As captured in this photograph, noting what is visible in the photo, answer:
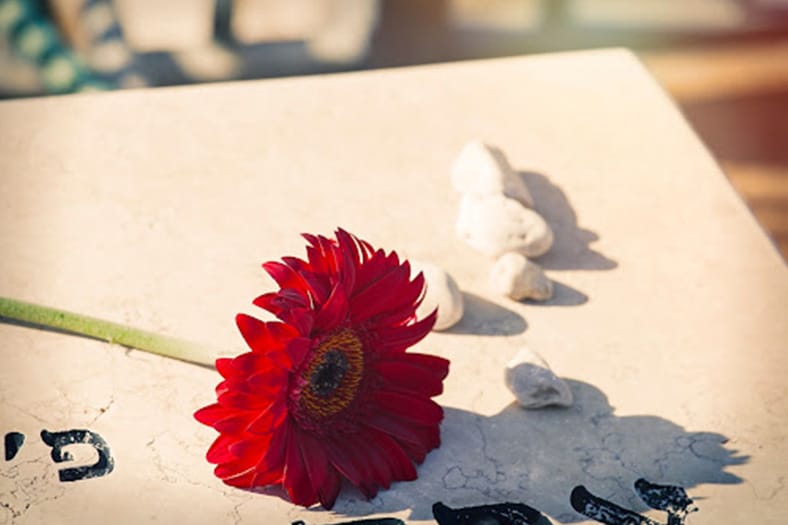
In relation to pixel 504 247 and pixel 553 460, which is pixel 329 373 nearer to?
pixel 553 460

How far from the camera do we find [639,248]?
1307 mm

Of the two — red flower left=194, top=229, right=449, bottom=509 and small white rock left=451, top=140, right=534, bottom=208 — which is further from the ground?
small white rock left=451, top=140, right=534, bottom=208

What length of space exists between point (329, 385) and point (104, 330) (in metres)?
0.26

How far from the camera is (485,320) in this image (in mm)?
1205

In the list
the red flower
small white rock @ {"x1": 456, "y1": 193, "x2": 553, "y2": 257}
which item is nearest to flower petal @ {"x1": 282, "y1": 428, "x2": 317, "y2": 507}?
the red flower

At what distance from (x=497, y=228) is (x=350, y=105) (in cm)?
34

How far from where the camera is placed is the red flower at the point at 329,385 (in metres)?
0.92

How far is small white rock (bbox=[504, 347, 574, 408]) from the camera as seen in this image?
109cm

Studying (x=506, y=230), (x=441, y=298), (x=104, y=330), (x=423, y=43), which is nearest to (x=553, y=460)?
(x=441, y=298)

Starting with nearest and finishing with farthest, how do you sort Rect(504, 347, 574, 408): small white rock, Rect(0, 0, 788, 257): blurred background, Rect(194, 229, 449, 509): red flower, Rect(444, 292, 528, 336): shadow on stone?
Rect(194, 229, 449, 509): red flower, Rect(504, 347, 574, 408): small white rock, Rect(444, 292, 528, 336): shadow on stone, Rect(0, 0, 788, 257): blurred background

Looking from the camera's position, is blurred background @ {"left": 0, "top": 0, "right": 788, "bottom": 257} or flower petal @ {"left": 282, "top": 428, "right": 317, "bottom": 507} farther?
blurred background @ {"left": 0, "top": 0, "right": 788, "bottom": 257}

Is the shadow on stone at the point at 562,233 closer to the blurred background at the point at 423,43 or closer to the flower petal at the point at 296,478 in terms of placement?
the flower petal at the point at 296,478

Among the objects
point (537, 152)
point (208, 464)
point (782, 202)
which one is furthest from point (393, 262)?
point (782, 202)

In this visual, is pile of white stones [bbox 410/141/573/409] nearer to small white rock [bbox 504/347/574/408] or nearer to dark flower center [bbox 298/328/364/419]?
small white rock [bbox 504/347/574/408]
